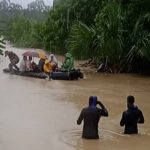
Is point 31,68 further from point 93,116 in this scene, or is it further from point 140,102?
point 93,116

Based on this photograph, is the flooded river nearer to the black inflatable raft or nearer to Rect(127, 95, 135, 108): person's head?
the black inflatable raft

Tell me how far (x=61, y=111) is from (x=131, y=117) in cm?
349

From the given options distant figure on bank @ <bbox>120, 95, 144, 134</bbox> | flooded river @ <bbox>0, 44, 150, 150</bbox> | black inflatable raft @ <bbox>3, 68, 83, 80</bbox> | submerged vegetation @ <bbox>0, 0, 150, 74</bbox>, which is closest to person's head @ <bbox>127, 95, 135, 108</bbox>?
distant figure on bank @ <bbox>120, 95, 144, 134</bbox>

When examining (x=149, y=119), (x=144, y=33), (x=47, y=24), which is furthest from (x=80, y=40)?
(x=47, y=24)

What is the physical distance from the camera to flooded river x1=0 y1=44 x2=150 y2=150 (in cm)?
991

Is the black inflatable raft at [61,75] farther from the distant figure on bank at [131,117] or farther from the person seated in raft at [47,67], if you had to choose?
the distant figure on bank at [131,117]

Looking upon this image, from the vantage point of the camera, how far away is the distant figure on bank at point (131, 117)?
1038 cm

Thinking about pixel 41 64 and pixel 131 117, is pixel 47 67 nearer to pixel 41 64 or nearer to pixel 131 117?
pixel 41 64

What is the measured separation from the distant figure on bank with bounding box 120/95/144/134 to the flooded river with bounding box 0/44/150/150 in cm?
20

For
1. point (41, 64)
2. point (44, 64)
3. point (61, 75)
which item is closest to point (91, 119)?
point (61, 75)

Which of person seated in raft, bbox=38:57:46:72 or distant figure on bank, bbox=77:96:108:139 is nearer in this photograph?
distant figure on bank, bbox=77:96:108:139

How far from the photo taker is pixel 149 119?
12.7m

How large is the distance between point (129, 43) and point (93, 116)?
1466 cm

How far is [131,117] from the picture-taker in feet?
34.1
